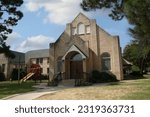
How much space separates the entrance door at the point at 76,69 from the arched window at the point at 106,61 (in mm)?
3138

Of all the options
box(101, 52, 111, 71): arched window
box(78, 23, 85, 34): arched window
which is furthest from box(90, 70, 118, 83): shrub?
box(78, 23, 85, 34): arched window

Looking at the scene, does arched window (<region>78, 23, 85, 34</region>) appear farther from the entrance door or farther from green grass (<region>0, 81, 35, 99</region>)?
green grass (<region>0, 81, 35, 99</region>)

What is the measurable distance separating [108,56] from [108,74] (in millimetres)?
2588

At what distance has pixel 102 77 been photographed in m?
36.2

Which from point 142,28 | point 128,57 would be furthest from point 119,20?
point 128,57

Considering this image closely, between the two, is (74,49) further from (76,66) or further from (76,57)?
(76,66)

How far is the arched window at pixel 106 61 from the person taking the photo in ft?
124

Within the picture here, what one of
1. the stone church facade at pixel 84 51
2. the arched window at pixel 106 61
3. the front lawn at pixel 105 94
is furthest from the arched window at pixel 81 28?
the front lawn at pixel 105 94

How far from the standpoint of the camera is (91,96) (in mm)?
17109

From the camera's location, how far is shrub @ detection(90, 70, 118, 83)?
35.9 m

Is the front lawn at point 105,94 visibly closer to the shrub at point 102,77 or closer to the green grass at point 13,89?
the green grass at point 13,89

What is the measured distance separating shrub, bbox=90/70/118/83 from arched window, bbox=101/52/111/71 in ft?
3.51

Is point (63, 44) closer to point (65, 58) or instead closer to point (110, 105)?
point (65, 58)

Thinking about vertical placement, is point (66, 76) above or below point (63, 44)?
below
